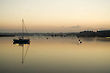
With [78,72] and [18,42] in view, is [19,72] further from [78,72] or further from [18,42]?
[18,42]

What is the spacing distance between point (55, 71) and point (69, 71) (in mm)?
1350

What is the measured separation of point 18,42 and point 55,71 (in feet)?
148

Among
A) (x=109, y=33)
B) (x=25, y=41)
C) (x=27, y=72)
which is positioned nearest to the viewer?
(x=27, y=72)

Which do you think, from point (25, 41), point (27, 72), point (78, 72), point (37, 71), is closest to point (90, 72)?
point (78, 72)

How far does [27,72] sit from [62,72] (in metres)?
3.24

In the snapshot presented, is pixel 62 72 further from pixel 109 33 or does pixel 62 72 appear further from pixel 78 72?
pixel 109 33

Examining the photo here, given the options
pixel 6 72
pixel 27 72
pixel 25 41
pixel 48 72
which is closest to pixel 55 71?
pixel 48 72

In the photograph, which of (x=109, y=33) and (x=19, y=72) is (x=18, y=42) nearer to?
(x=19, y=72)

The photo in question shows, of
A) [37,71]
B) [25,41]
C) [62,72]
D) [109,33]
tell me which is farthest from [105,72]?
[109,33]

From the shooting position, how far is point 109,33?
18588 cm

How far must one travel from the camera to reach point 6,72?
13.7 m

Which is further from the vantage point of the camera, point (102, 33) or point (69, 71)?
point (102, 33)

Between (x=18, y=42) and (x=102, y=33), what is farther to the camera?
(x=102, y=33)

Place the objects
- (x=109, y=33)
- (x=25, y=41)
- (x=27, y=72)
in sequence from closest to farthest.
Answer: (x=27, y=72), (x=25, y=41), (x=109, y=33)
